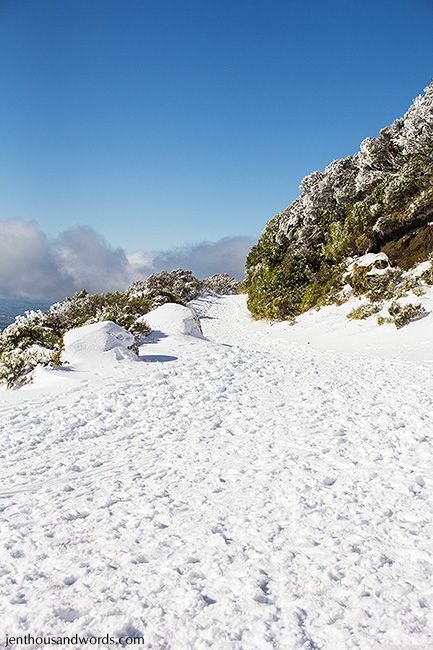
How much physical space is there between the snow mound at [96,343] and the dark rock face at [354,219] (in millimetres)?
14723

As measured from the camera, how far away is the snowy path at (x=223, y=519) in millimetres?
3230

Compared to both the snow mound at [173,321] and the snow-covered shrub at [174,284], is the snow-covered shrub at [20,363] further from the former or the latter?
the snow-covered shrub at [174,284]

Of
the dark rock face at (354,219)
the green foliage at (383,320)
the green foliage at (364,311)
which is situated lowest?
the green foliage at (383,320)

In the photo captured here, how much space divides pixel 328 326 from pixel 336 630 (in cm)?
1945

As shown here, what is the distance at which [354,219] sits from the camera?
82.4 ft

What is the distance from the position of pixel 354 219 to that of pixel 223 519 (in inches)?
944

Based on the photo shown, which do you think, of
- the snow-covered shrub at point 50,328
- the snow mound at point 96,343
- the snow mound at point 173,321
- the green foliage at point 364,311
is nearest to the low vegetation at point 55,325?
the snow-covered shrub at point 50,328

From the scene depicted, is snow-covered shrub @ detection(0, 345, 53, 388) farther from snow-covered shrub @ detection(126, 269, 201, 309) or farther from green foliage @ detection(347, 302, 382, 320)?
snow-covered shrub @ detection(126, 269, 201, 309)

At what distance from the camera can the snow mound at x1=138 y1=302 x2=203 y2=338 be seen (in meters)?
18.3

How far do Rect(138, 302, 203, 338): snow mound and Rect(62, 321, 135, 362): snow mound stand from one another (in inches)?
166

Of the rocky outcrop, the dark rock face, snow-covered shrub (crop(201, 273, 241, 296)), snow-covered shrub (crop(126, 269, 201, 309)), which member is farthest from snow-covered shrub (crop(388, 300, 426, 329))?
snow-covered shrub (crop(201, 273, 241, 296))

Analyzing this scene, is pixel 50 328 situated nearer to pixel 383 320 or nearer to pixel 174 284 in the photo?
pixel 383 320

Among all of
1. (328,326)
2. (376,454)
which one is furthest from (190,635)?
(328,326)

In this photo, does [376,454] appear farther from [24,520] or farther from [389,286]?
[389,286]
